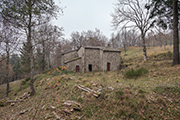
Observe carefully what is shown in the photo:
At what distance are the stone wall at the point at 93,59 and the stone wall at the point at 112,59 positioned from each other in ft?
4.42

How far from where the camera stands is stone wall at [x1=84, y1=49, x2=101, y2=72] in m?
19.0

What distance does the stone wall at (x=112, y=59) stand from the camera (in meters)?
19.7

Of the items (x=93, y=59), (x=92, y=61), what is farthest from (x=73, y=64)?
(x=93, y=59)

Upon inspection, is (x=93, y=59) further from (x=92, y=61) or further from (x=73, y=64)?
(x=73, y=64)

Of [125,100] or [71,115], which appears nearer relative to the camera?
[71,115]

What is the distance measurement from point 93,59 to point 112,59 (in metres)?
4.52

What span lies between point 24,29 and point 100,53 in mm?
14093

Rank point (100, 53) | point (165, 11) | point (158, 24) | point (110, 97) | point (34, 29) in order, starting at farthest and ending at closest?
1. point (100, 53)
2. point (158, 24)
3. point (165, 11)
4. point (34, 29)
5. point (110, 97)

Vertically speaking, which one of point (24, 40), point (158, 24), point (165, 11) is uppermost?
point (165, 11)

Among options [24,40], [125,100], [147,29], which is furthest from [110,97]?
[147,29]

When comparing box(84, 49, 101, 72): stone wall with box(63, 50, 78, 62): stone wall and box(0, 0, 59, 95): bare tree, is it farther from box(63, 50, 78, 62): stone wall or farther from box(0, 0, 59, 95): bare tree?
box(0, 0, 59, 95): bare tree

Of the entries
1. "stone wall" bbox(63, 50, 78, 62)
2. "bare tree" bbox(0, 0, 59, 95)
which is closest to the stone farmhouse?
"stone wall" bbox(63, 50, 78, 62)

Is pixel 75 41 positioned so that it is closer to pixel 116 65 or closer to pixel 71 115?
pixel 116 65

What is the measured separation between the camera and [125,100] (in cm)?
454
